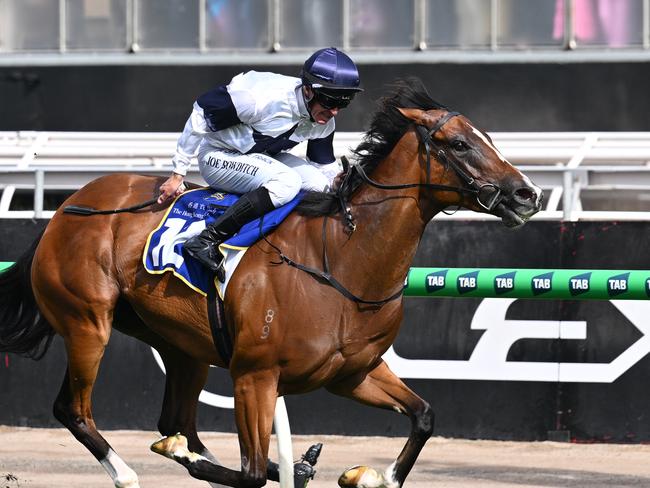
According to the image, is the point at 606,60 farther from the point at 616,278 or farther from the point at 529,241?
the point at 616,278

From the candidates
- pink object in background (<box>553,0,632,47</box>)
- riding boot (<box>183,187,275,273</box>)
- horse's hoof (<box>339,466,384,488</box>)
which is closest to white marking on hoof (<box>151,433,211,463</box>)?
horse's hoof (<box>339,466,384,488</box>)

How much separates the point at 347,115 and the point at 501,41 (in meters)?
1.69

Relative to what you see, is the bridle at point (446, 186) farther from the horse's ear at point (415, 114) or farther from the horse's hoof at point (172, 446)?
the horse's hoof at point (172, 446)

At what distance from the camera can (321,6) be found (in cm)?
1308

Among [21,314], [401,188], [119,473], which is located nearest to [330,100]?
[401,188]

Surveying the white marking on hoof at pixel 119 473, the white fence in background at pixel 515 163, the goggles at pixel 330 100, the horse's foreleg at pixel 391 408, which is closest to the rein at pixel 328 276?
the horse's foreleg at pixel 391 408

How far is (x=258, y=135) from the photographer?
19.1 ft

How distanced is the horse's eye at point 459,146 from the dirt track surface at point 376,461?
2.36 metres

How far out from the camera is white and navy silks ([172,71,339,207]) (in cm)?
568

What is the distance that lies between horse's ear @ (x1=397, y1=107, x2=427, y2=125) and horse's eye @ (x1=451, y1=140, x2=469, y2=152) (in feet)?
0.58

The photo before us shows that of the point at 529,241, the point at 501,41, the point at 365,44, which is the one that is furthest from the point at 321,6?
the point at 529,241

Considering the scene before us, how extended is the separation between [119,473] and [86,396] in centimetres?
42

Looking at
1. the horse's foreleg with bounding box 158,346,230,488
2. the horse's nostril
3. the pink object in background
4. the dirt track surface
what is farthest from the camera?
the pink object in background

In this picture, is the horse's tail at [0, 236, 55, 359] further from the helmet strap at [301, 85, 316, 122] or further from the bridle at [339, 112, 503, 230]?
the bridle at [339, 112, 503, 230]
